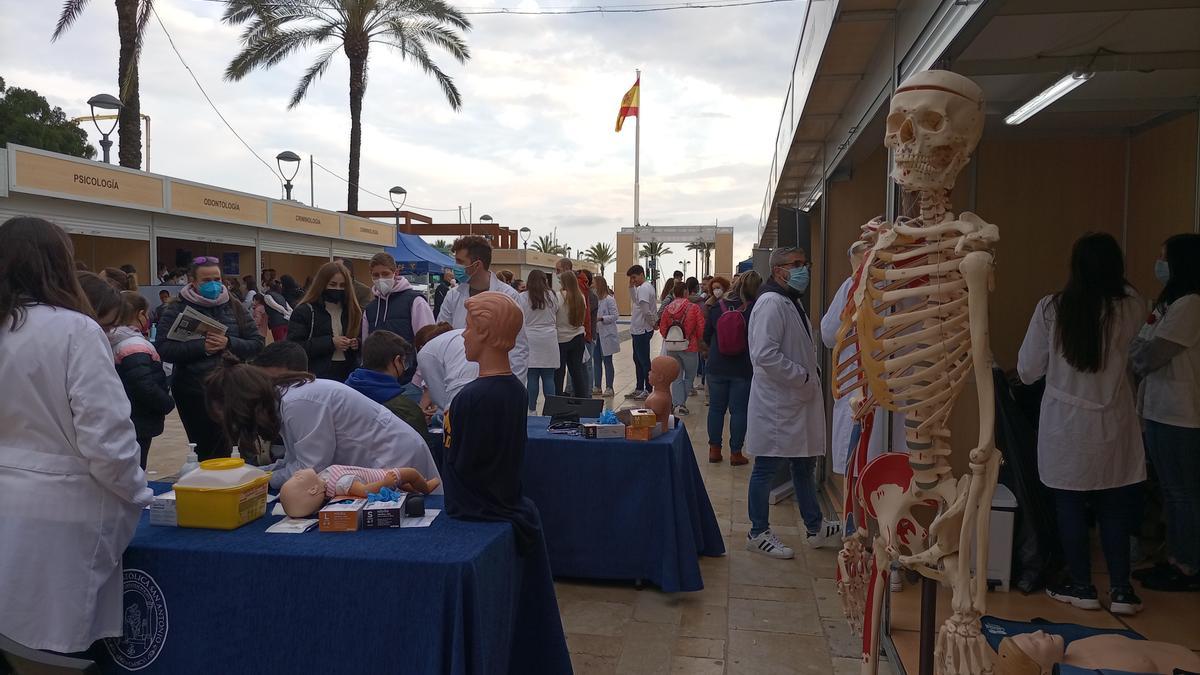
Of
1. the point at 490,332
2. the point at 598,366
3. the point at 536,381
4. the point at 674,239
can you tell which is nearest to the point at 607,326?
the point at 598,366

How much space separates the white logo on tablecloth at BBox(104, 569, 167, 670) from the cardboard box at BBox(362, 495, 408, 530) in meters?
0.64

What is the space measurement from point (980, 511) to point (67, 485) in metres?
2.53

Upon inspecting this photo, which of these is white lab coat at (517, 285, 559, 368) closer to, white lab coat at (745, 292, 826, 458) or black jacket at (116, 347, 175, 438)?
white lab coat at (745, 292, 826, 458)

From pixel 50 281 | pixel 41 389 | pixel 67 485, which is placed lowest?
pixel 67 485

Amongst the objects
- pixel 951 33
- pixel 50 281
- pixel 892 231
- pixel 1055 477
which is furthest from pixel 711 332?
pixel 50 281

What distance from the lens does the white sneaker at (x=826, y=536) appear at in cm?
514

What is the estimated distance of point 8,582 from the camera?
2252 mm

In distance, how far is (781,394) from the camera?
484cm

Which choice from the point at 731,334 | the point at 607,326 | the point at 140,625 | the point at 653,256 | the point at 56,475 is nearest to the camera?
the point at 56,475

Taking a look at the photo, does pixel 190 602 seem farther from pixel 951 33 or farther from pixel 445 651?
pixel 951 33

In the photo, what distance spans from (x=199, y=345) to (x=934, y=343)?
13.9ft

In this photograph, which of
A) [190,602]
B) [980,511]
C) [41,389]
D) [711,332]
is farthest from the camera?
[711,332]

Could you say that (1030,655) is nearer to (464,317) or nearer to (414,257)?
(464,317)

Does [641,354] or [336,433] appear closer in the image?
[336,433]
